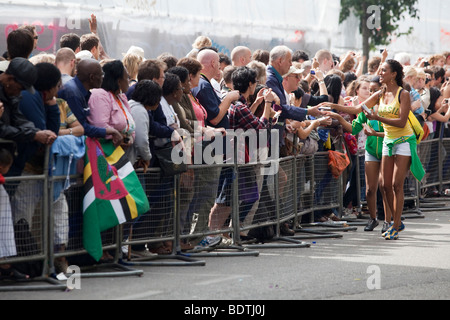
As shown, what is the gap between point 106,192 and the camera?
8391 mm

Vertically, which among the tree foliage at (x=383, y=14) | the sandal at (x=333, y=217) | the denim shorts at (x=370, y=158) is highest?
the tree foliage at (x=383, y=14)

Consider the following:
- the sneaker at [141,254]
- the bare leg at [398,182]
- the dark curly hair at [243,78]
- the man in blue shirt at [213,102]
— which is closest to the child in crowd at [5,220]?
the sneaker at [141,254]

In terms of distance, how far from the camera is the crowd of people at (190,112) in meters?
7.93

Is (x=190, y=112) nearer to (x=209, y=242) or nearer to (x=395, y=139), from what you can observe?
(x=209, y=242)

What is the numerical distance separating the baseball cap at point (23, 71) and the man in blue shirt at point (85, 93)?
0.60m

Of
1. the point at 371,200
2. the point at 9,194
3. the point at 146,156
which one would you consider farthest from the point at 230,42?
the point at 9,194

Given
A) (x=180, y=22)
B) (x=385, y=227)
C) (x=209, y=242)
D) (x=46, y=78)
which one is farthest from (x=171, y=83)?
(x=180, y=22)

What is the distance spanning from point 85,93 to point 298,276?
8.77 feet

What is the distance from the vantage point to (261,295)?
7578 mm

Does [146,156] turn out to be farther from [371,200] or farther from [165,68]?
[371,200]

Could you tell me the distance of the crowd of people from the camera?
312 inches

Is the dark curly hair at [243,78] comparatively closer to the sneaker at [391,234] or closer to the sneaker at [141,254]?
the sneaker at [141,254]

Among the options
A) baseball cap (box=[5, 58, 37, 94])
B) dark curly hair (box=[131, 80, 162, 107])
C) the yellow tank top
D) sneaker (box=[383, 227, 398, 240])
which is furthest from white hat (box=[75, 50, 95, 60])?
sneaker (box=[383, 227, 398, 240])
